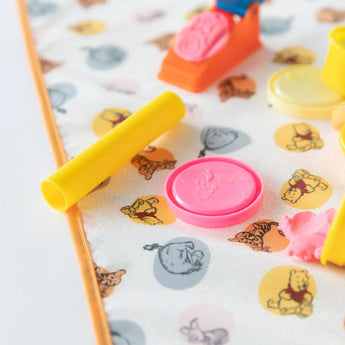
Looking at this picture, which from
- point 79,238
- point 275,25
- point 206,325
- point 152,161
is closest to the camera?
point 206,325

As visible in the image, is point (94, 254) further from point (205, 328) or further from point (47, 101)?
point (47, 101)

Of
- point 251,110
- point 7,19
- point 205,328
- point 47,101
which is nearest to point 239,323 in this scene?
A: point 205,328

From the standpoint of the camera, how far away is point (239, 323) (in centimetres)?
60

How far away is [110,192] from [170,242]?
124mm

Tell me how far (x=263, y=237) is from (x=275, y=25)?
1.84ft

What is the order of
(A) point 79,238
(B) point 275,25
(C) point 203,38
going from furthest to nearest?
(B) point 275,25 < (C) point 203,38 < (A) point 79,238

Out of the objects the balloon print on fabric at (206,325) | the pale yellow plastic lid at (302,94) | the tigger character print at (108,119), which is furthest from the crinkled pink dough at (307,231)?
the tigger character print at (108,119)

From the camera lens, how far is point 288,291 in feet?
2.05

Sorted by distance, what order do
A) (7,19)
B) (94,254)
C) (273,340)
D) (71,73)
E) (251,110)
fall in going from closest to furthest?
(273,340) < (94,254) < (251,110) < (71,73) < (7,19)

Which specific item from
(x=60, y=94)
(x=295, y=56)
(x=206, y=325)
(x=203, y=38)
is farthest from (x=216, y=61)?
(x=206, y=325)

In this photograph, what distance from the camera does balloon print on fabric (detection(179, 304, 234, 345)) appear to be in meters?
0.59

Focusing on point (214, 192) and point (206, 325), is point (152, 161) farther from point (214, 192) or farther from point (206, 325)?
point (206, 325)

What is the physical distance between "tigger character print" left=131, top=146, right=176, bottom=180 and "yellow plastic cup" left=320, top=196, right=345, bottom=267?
26 cm

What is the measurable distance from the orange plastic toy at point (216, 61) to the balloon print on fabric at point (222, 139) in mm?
111
